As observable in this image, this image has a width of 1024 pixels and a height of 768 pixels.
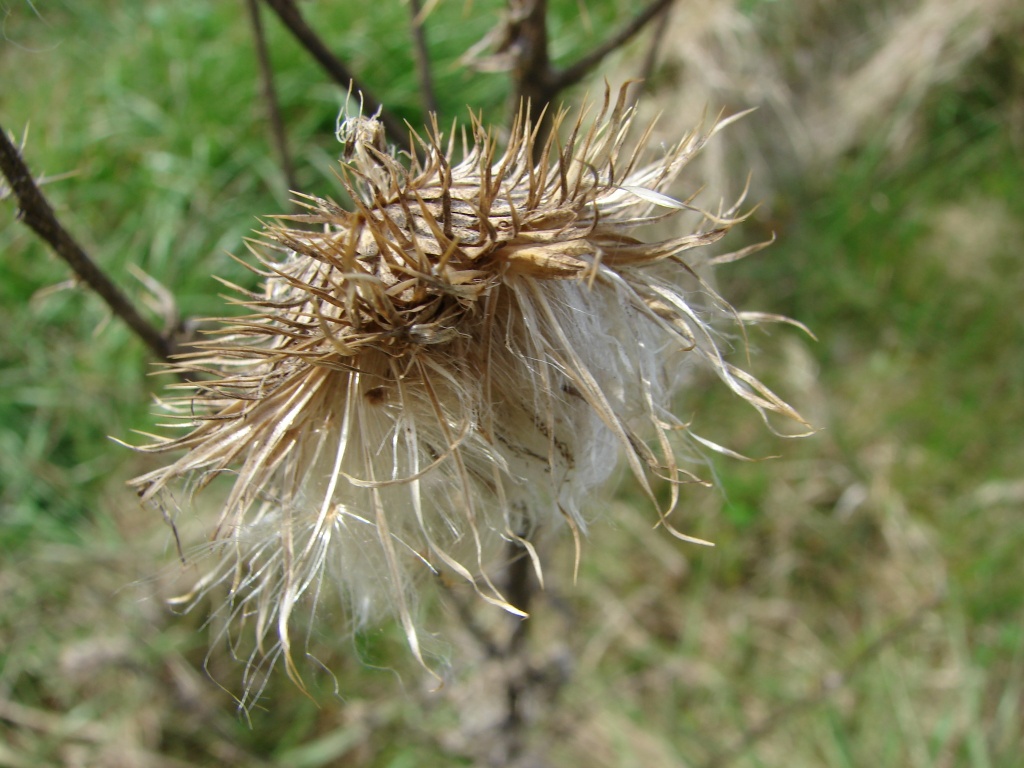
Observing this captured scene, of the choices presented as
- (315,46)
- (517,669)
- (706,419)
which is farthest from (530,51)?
(706,419)

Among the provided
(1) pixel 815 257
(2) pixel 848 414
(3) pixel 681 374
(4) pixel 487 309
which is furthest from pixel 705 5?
(4) pixel 487 309

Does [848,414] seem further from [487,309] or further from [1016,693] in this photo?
[487,309]

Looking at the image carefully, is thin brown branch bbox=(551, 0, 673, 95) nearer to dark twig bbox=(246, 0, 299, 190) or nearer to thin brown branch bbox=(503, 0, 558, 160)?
thin brown branch bbox=(503, 0, 558, 160)

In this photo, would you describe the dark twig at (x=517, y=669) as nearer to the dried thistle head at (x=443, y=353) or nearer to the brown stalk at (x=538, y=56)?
the dried thistle head at (x=443, y=353)

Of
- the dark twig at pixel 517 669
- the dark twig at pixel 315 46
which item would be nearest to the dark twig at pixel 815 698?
the dark twig at pixel 517 669

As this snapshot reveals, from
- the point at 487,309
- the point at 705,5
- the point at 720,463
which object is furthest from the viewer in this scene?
the point at 705,5

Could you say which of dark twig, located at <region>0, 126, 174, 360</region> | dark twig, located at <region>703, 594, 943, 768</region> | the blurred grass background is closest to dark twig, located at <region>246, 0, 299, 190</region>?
dark twig, located at <region>0, 126, 174, 360</region>
